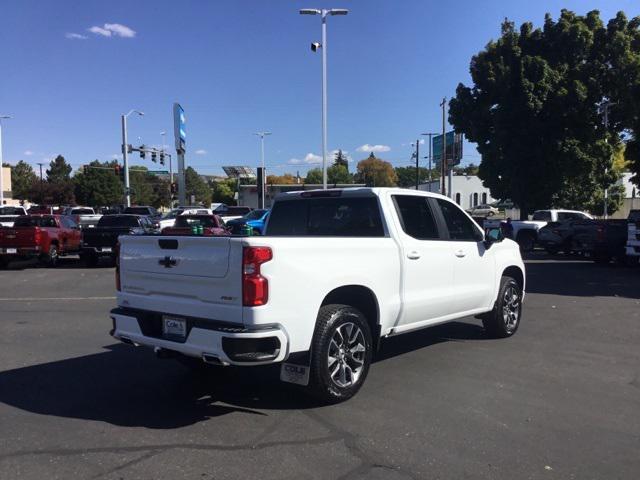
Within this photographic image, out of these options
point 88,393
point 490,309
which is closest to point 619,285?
point 490,309

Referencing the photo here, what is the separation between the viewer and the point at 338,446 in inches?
168

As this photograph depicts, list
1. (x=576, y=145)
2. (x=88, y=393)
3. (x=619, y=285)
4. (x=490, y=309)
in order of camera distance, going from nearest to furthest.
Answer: (x=88, y=393), (x=490, y=309), (x=619, y=285), (x=576, y=145)

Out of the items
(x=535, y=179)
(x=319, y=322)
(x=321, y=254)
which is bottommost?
(x=319, y=322)

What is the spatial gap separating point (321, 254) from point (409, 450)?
1.71m

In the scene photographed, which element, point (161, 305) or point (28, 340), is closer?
point (161, 305)

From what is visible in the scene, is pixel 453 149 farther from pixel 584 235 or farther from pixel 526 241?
pixel 584 235

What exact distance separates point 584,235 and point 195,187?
112729mm

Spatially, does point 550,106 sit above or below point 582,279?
above

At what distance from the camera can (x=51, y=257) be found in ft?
59.3

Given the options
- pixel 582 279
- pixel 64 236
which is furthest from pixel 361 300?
pixel 64 236

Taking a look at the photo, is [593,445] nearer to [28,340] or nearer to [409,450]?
[409,450]

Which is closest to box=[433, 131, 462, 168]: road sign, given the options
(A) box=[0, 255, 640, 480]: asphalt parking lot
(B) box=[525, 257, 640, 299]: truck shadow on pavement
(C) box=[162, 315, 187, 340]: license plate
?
(B) box=[525, 257, 640, 299]: truck shadow on pavement

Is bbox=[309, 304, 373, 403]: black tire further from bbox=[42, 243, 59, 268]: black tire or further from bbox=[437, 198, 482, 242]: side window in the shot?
bbox=[42, 243, 59, 268]: black tire

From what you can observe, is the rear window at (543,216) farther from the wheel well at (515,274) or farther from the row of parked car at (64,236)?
the wheel well at (515,274)
